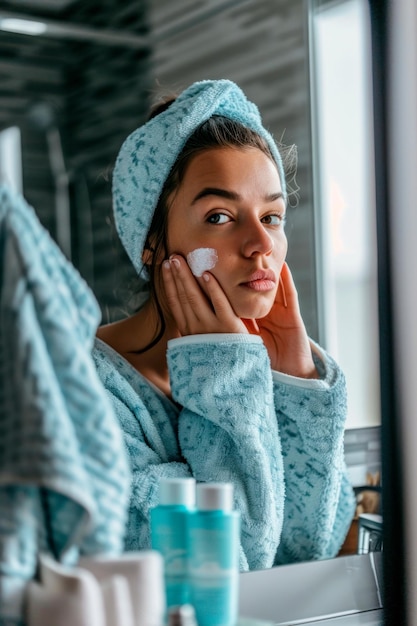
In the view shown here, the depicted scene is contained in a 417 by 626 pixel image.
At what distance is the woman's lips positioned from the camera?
935 mm

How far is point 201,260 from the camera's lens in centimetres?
92

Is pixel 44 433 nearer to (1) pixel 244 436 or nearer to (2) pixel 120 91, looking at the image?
(1) pixel 244 436

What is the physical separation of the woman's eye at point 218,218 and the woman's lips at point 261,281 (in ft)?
0.24

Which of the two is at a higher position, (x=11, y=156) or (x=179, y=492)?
(x=11, y=156)

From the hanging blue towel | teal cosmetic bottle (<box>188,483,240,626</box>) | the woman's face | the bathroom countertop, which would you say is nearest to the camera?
the hanging blue towel

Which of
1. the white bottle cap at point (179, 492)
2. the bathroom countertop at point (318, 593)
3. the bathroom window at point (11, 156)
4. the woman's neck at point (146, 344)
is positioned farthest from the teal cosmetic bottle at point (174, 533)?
the bathroom window at point (11, 156)

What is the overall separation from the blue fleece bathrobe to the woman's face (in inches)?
2.9

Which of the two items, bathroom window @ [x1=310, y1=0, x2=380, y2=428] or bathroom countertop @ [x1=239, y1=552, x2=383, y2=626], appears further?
bathroom window @ [x1=310, y1=0, x2=380, y2=428]

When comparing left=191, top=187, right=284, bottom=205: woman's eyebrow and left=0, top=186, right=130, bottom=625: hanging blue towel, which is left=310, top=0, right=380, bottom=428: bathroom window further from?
left=0, top=186, right=130, bottom=625: hanging blue towel

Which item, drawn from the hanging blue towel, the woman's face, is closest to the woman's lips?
the woman's face

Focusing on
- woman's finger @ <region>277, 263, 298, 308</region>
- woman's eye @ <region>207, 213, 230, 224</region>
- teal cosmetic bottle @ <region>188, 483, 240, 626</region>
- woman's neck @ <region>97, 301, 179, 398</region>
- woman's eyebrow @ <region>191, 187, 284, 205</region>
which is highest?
woman's eyebrow @ <region>191, 187, 284, 205</region>

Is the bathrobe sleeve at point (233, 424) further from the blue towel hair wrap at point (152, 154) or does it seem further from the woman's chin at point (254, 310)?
the blue towel hair wrap at point (152, 154)

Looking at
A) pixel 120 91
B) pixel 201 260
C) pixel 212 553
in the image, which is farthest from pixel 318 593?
pixel 120 91

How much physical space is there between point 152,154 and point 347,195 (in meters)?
0.30
